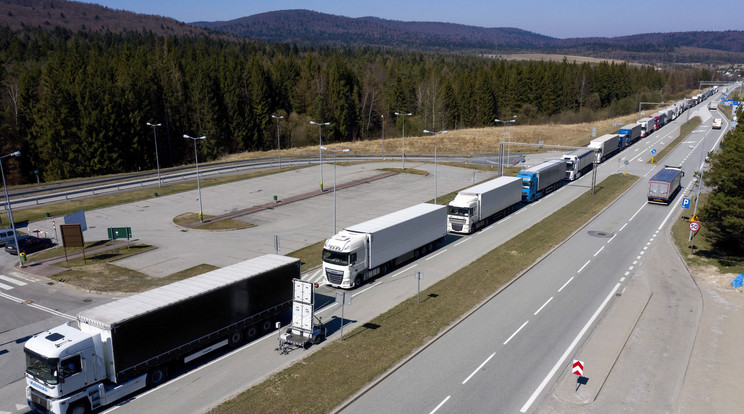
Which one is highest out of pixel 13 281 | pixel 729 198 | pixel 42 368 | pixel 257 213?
pixel 729 198

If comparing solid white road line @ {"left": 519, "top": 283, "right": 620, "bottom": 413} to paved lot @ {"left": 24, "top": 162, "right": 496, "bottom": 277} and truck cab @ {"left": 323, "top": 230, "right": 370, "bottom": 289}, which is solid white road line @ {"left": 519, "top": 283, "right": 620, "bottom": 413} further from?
paved lot @ {"left": 24, "top": 162, "right": 496, "bottom": 277}

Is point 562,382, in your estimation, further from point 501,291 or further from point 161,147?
point 161,147

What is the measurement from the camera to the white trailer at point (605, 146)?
78.4 metres

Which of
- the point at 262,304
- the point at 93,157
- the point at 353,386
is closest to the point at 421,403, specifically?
the point at 353,386

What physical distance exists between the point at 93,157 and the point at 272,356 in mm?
74853

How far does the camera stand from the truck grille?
30.2m

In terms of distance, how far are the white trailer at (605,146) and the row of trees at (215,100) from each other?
51.8 metres

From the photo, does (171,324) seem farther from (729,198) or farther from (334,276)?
(729,198)

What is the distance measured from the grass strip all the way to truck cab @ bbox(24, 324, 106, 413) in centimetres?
477

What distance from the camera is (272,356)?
73.7ft

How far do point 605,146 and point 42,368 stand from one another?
81.2 meters

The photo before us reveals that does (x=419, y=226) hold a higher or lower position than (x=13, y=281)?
higher

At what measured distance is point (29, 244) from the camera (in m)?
40.0

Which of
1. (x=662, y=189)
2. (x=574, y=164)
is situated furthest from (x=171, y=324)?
(x=574, y=164)
